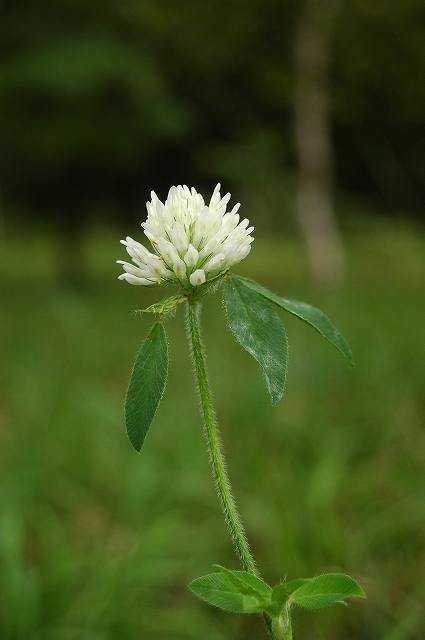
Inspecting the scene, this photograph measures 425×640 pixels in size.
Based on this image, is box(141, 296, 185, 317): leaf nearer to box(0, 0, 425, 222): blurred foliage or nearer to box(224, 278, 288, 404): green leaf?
box(224, 278, 288, 404): green leaf

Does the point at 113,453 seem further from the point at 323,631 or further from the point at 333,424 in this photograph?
the point at 323,631

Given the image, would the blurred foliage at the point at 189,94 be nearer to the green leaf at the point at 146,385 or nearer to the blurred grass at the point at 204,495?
the blurred grass at the point at 204,495

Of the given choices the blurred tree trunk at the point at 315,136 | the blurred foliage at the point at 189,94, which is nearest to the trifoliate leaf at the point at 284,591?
the blurred foliage at the point at 189,94

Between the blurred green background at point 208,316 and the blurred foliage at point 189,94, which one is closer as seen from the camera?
the blurred green background at point 208,316

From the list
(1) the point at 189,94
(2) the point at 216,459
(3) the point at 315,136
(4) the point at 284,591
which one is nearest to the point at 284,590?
(4) the point at 284,591

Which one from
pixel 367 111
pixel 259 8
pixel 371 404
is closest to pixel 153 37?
pixel 259 8

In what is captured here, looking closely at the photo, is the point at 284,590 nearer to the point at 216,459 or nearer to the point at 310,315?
the point at 216,459

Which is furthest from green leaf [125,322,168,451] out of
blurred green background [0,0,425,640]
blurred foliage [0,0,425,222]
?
blurred foliage [0,0,425,222]
